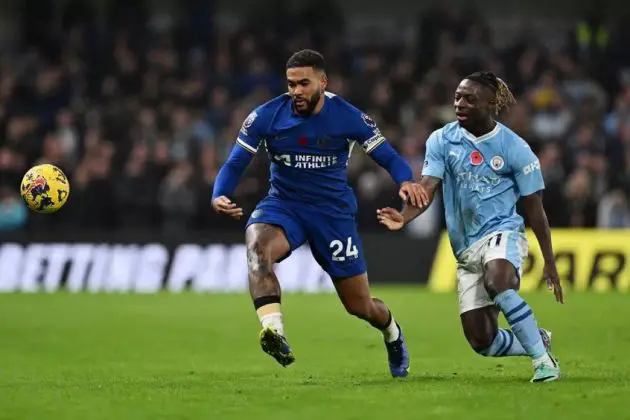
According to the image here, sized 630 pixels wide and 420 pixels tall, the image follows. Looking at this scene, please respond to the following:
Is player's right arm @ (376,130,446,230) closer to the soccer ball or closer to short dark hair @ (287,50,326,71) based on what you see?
short dark hair @ (287,50,326,71)

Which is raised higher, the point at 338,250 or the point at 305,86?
the point at 305,86

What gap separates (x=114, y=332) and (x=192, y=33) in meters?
13.2

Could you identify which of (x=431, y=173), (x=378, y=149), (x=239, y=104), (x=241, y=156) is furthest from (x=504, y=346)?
(x=239, y=104)

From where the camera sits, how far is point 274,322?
973 cm

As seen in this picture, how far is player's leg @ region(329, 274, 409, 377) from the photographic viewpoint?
10.8 meters

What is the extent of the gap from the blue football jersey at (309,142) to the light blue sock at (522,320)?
1.54 metres

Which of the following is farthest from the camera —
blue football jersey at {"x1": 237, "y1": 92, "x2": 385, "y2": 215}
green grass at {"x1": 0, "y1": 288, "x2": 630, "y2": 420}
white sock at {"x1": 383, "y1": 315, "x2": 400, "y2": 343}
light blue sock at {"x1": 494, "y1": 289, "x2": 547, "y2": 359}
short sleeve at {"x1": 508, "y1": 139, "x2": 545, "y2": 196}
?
white sock at {"x1": 383, "y1": 315, "x2": 400, "y2": 343}

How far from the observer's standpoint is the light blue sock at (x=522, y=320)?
995cm

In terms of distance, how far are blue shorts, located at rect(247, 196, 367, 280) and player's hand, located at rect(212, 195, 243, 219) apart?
0.34 metres

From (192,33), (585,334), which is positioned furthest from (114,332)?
(192,33)

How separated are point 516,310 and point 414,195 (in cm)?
112

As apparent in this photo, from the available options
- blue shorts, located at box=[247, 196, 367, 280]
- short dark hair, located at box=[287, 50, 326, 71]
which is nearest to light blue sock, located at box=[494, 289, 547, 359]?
blue shorts, located at box=[247, 196, 367, 280]

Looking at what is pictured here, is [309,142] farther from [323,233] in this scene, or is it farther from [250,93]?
[250,93]

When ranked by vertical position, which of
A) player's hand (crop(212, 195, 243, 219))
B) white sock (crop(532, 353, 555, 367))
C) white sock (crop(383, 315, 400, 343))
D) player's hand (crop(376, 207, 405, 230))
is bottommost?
white sock (crop(383, 315, 400, 343))
